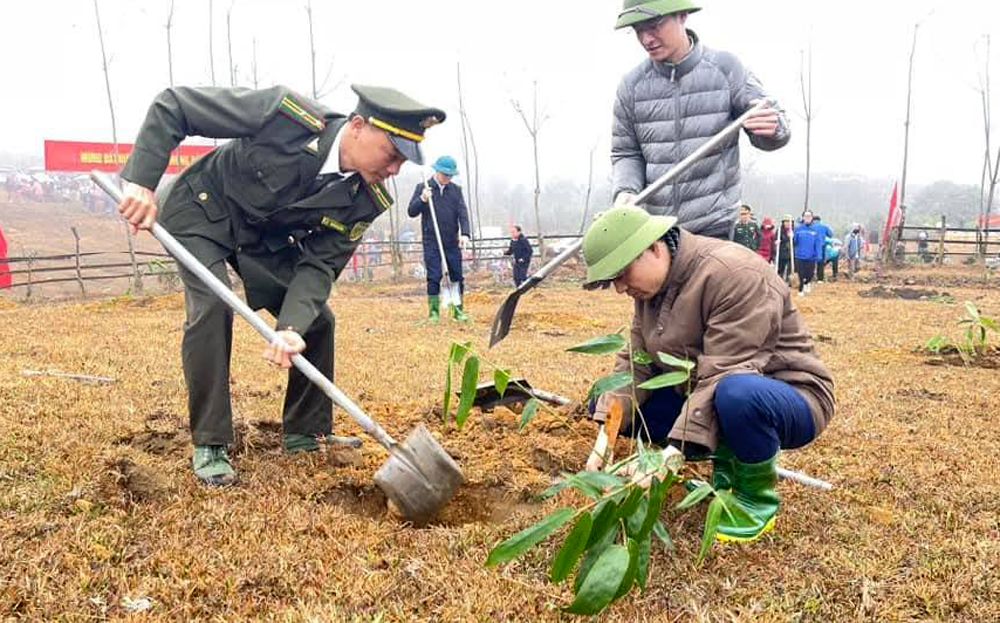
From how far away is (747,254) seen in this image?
2.17 meters

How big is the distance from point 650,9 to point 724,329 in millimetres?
1277

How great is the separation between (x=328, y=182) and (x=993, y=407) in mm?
3405

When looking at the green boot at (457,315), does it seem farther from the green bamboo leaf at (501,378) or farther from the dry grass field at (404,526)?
the green bamboo leaf at (501,378)

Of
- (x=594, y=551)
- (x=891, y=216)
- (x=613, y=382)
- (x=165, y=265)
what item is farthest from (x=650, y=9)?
(x=891, y=216)

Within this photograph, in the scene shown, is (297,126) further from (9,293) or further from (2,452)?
(9,293)

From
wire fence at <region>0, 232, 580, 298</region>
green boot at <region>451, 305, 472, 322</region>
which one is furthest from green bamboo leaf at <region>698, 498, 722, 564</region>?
wire fence at <region>0, 232, 580, 298</region>

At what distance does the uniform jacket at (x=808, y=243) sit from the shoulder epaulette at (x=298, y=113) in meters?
12.1

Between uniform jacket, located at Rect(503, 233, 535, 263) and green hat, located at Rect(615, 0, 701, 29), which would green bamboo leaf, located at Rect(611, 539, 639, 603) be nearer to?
green hat, located at Rect(615, 0, 701, 29)

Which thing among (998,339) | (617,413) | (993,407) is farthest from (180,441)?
(998,339)

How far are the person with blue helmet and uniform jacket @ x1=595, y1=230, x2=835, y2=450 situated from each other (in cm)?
560

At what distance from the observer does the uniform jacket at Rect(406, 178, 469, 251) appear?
25.8ft

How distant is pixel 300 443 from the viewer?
3045 millimetres

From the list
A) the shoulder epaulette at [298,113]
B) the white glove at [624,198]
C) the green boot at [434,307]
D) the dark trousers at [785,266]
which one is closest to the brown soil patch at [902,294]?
the dark trousers at [785,266]

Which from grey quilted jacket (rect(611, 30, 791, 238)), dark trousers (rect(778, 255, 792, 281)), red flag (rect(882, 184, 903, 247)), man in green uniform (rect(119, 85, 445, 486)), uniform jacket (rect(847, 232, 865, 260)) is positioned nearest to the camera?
man in green uniform (rect(119, 85, 445, 486))
